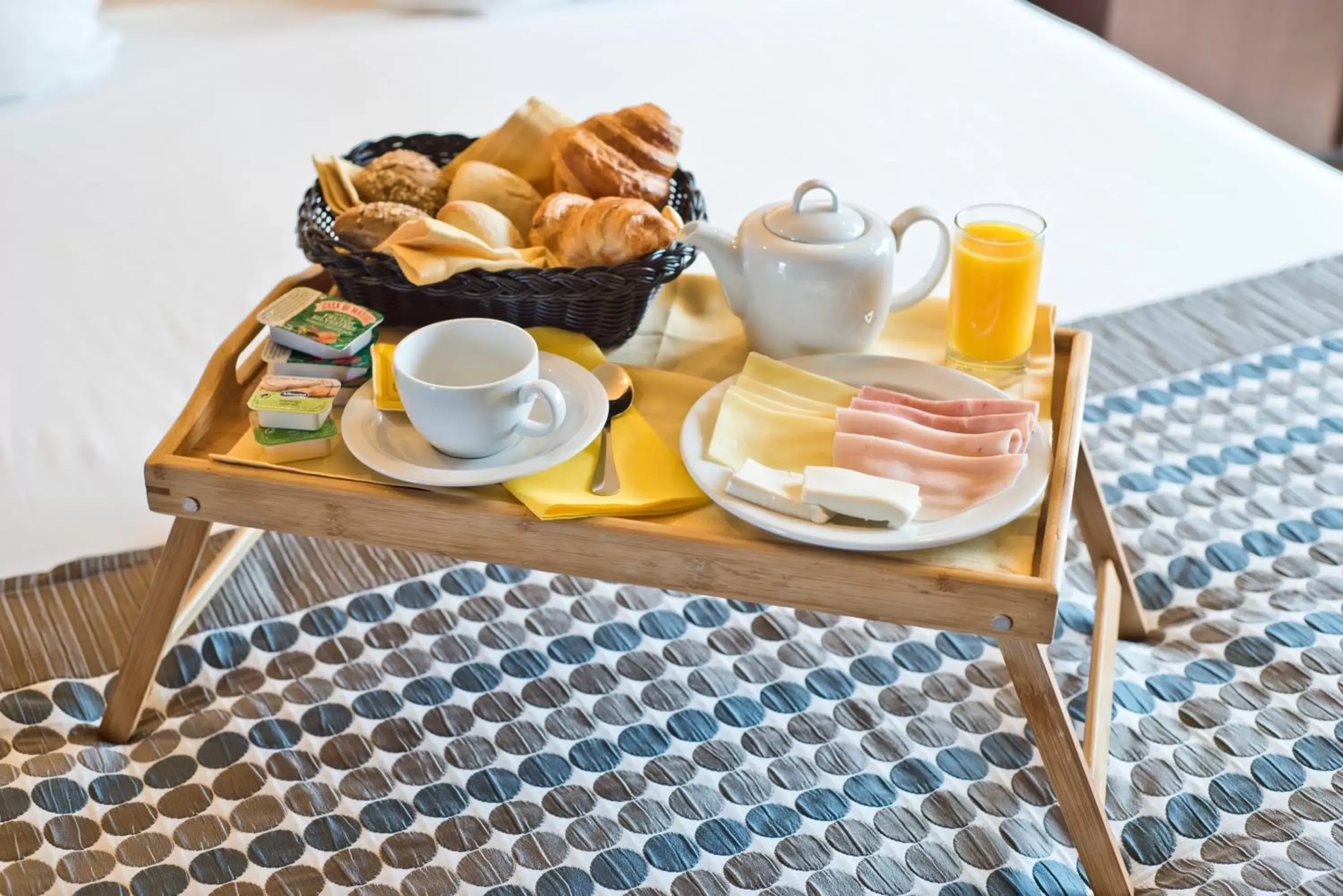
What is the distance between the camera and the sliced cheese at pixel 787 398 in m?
1.17

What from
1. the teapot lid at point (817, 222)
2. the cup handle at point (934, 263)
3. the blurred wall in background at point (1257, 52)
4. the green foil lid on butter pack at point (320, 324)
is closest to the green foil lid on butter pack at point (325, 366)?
the green foil lid on butter pack at point (320, 324)

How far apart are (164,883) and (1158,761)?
3.14 feet

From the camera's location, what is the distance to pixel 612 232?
120 cm

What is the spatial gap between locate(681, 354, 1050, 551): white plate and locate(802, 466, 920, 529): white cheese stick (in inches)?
0.5

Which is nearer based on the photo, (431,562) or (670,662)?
(670,662)

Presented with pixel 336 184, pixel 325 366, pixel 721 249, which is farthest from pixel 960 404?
pixel 336 184

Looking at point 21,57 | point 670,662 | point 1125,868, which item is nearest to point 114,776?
point 670,662

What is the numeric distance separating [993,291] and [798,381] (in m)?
0.21

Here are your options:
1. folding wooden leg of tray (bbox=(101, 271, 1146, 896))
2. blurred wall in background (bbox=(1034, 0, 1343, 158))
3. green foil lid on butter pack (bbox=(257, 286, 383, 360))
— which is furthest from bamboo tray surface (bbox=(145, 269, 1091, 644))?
blurred wall in background (bbox=(1034, 0, 1343, 158))

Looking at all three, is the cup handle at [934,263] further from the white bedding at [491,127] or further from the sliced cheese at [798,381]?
the white bedding at [491,127]

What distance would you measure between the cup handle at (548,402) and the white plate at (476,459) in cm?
2

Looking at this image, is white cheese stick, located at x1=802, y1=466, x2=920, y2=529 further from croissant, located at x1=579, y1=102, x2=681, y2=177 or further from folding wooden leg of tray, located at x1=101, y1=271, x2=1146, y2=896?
croissant, located at x1=579, y1=102, x2=681, y2=177

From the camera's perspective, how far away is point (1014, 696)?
4.47 ft

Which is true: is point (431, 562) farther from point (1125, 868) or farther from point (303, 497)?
point (1125, 868)
